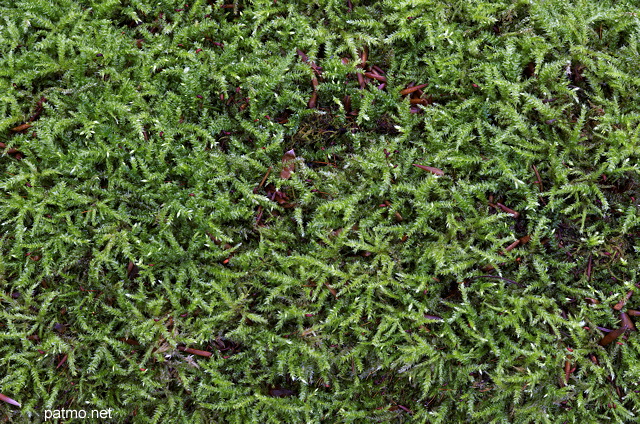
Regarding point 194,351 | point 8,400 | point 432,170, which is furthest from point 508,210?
point 8,400

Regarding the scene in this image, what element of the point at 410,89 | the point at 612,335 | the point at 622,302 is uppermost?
the point at 410,89

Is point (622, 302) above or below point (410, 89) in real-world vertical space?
below

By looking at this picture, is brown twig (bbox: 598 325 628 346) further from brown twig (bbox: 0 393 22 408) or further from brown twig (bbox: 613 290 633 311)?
brown twig (bbox: 0 393 22 408)

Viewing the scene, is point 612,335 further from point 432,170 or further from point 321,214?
point 321,214

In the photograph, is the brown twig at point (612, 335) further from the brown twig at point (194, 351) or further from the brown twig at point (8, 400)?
the brown twig at point (8, 400)

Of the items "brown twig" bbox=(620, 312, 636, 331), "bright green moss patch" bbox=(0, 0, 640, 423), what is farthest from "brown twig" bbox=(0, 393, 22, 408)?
"brown twig" bbox=(620, 312, 636, 331)

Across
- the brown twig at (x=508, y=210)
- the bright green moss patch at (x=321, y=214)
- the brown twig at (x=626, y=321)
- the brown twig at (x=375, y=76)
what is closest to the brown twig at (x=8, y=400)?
the bright green moss patch at (x=321, y=214)

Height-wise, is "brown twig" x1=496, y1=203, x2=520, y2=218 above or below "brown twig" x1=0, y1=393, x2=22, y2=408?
above

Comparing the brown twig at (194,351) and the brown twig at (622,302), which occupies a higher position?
the brown twig at (622,302)

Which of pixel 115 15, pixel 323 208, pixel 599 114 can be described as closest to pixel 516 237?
pixel 599 114
